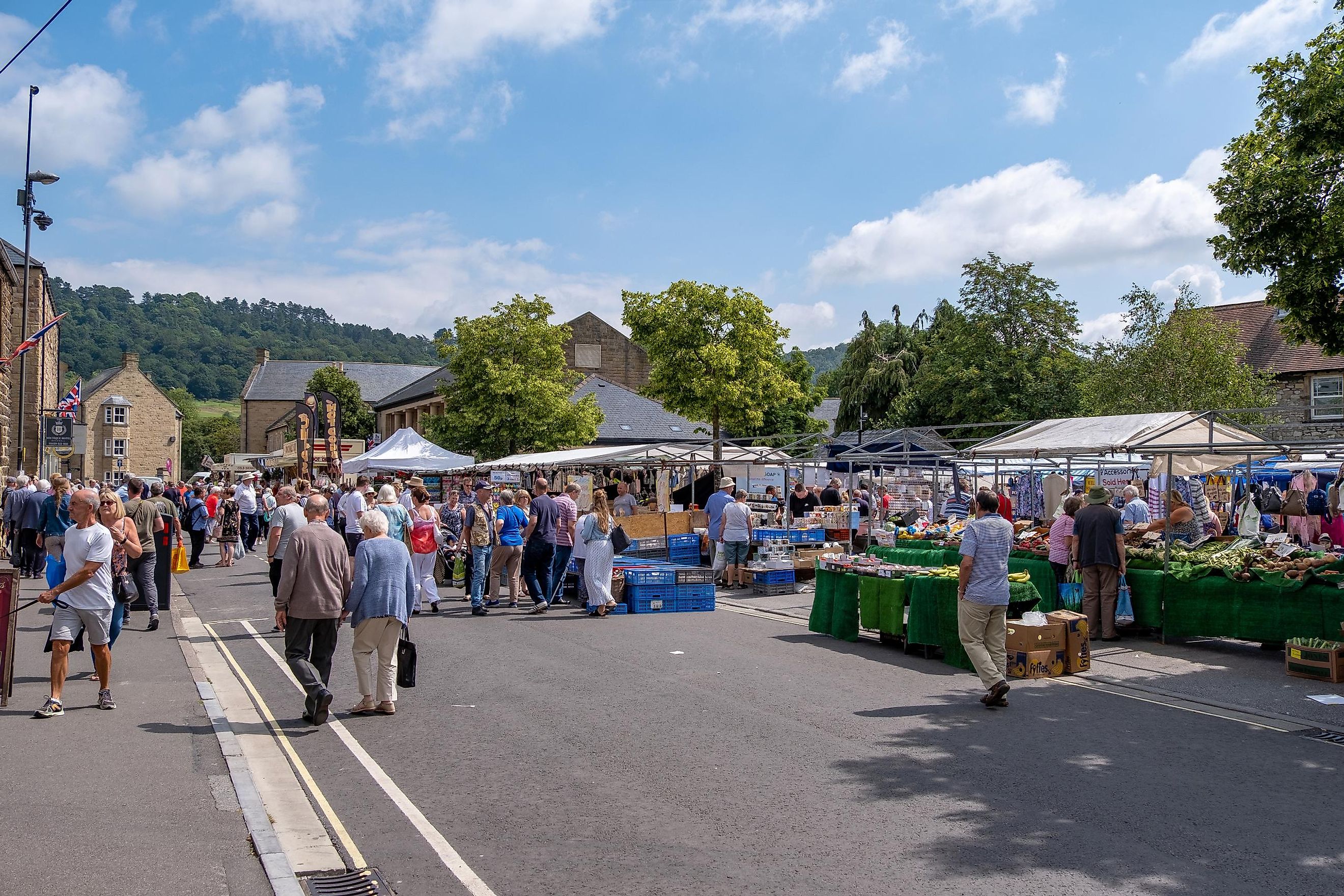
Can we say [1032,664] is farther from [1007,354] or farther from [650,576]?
[1007,354]

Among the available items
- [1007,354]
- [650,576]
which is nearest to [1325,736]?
[650,576]

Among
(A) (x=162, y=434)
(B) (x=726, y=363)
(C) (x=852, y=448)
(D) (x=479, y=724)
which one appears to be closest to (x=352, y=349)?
(A) (x=162, y=434)

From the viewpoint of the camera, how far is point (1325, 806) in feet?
19.8

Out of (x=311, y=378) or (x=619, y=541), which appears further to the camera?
(x=311, y=378)

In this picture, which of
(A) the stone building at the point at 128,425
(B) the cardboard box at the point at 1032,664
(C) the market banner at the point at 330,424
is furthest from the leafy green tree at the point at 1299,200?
(A) the stone building at the point at 128,425

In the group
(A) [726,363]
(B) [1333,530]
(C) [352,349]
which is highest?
(C) [352,349]

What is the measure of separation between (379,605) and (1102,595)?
27.8 feet

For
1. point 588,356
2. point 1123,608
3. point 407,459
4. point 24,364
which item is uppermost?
point 588,356

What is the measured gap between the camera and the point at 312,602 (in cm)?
791

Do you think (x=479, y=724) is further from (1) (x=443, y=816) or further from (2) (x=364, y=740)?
(1) (x=443, y=816)

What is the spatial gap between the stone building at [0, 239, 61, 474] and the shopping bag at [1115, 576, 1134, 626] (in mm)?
28080

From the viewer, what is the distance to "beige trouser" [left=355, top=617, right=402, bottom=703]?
8234mm

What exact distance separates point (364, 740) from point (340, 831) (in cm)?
198

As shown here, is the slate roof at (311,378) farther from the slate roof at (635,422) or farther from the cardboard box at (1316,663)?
the cardboard box at (1316,663)
